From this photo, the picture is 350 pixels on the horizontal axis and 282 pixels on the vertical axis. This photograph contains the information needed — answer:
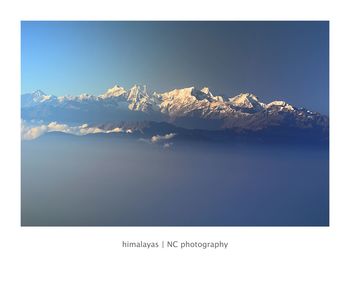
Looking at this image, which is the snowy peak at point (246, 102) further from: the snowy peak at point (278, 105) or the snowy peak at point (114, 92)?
the snowy peak at point (114, 92)

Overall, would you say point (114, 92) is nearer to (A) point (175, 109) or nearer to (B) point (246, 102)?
(A) point (175, 109)

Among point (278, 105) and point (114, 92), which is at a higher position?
point (114, 92)

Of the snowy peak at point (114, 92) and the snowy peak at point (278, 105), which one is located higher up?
the snowy peak at point (114, 92)

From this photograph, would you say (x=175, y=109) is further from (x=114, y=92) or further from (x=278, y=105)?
(x=278, y=105)

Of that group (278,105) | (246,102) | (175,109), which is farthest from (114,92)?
(278,105)

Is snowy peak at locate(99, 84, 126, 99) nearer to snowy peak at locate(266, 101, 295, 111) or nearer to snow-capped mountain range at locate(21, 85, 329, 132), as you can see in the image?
snow-capped mountain range at locate(21, 85, 329, 132)

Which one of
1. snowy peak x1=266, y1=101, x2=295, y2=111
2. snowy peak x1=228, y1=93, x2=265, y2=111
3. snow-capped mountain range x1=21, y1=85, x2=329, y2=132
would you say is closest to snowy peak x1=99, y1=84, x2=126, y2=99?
snow-capped mountain range x1=21, y1=85, x2=329, y2=132

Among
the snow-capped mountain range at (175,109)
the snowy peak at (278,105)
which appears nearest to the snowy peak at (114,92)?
the snow-capped mountain range at (175,109)

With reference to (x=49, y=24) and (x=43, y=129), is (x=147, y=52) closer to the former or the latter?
(x=49, y=24)
